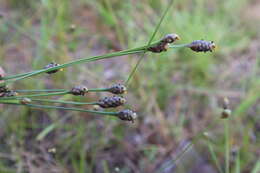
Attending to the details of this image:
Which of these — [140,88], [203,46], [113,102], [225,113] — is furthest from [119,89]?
[140,88]

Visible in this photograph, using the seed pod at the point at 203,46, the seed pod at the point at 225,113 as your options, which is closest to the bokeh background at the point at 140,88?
the seed pod at the point at 225,113

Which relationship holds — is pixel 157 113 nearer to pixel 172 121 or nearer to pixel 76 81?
pixel 172 121

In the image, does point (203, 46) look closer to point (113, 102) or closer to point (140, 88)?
point (113, 102)

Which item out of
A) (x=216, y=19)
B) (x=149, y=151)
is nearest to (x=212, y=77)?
(x=216, y=19)

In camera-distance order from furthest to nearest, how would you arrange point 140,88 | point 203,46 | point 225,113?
1. point 140,88
2. point 225,113
3. point 203,46

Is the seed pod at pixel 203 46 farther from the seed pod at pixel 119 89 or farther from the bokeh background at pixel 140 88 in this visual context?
the bokeh background at pixel 140 88

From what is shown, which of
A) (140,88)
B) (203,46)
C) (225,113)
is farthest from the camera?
(140,88)

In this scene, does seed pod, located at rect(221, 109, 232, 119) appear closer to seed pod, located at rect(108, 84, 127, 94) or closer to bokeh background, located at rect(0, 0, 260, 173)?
bokeh background, located at rect(0, 0, 260, 173)

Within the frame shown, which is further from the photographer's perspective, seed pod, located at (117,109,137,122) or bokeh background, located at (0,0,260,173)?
bokeh background, located at (0,0,260,173)

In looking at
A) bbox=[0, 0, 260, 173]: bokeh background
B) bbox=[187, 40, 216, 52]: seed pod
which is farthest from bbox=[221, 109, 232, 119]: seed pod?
bbox=[187, 40, 216, 52]: seed pod
